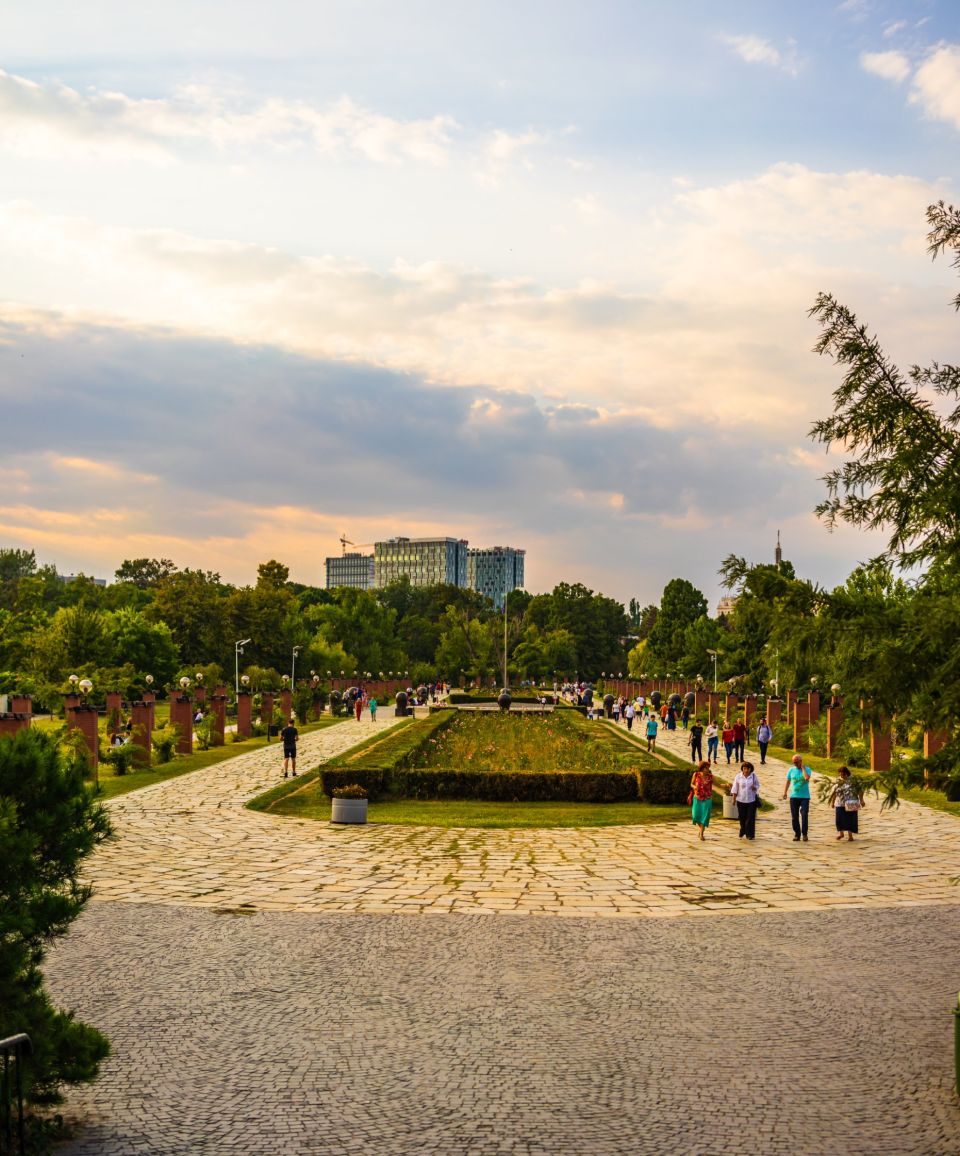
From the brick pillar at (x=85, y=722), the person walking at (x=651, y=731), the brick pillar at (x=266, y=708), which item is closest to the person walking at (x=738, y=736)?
the person walking at (x=651, y=731)

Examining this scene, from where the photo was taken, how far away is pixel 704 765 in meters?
18.3

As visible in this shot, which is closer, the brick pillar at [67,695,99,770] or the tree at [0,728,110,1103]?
the tree at [0,728,110,1103]

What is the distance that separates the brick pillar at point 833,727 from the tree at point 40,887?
3151 centimetres

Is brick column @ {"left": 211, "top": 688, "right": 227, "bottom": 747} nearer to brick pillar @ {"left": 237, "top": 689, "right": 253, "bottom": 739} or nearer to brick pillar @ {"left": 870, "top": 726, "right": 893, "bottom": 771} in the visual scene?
brick pillar @ {"left": 237, "top": 689, "right": 253, "bottom": 739}

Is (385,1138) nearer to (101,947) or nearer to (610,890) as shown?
(101,947)

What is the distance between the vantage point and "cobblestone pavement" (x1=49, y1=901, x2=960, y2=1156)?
6.43m

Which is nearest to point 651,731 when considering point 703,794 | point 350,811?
point 703,794

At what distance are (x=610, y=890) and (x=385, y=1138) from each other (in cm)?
782

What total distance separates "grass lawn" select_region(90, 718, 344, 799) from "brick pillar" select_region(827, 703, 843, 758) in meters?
18.6

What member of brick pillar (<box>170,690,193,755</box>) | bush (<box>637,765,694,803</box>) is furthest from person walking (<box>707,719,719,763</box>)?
brick pillar (<box>170,690,193,755</box>)

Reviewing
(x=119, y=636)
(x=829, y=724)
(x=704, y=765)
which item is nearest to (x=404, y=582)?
(x=119, y=636)

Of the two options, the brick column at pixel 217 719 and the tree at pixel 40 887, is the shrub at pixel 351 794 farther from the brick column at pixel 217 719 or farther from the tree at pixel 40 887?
the brick column at pixel 217 719

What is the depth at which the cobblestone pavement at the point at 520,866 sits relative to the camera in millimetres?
13047

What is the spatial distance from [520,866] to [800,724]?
26.8m
